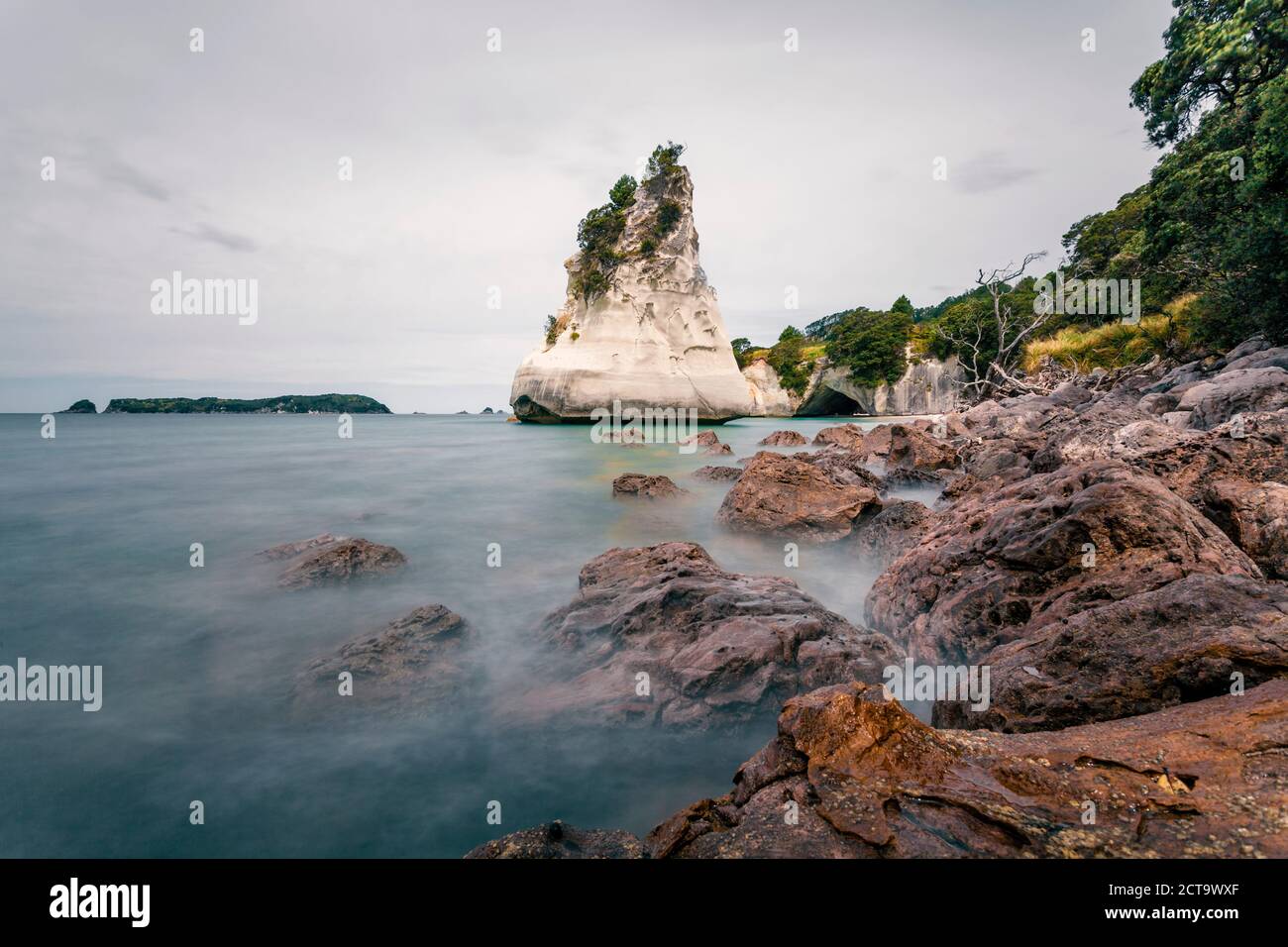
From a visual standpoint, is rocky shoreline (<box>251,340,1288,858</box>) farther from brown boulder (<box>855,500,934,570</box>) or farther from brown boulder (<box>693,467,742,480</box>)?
brown boulder (<box>693,467,742,480</box>)

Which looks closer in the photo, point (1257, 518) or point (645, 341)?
point (1257, 518)

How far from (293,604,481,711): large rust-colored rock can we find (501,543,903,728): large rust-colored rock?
0.69 metres

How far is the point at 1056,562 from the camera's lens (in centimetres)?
380

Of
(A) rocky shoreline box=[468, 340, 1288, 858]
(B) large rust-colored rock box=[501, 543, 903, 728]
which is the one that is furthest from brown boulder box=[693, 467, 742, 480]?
(B) large rust-colored rock box=[501, 543, 903, 728]

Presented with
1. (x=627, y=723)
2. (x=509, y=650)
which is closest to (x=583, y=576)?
(x=509, y=650)

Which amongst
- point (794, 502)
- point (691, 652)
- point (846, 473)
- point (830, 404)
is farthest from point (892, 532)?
point (830, 404)

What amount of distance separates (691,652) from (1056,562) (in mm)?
2622

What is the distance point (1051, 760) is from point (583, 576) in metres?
5.07

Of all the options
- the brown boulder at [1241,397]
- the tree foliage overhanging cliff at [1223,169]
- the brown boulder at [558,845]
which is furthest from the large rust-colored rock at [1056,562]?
the tree foliage overhanging cliff at [1223,169]

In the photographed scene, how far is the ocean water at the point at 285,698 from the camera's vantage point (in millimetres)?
3266

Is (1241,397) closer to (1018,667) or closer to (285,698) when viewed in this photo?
(1018,667)

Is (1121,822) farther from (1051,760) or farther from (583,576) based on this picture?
(583,576)
